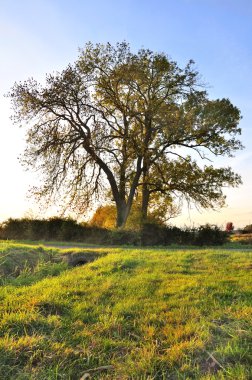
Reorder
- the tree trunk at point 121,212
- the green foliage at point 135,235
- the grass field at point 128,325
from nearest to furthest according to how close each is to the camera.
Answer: the grass field at point 128,325 → the green foliage at point 135,235 → the tree trunk at point 121,212

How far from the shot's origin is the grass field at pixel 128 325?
4434mm

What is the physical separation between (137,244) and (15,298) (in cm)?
1450

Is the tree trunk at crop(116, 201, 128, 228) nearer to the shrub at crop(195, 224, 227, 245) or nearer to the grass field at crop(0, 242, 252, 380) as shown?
the shrub at crop(195, 224, 227, 245)

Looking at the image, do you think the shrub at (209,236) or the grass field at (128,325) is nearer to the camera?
the grass field at (128,325)

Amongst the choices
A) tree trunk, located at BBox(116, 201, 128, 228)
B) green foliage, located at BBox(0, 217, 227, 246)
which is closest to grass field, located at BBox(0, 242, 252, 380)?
green foliage, located at BBox(0, 217, 227, 246)

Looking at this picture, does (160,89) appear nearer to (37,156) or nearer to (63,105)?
(63,105)

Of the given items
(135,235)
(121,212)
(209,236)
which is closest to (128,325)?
(135,235)

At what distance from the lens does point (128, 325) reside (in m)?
5.62

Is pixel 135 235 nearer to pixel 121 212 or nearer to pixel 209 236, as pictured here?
pixel 209 236

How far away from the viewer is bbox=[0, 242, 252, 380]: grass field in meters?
4.43

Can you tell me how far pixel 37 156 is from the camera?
88.8 feet

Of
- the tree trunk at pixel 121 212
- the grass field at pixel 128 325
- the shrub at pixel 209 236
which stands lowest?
the grass field at pixel 128 325

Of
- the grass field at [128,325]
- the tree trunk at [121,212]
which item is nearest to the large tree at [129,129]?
the tree trunk at [121,212]

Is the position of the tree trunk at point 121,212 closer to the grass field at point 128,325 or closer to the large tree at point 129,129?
the large tree at point 129,129
